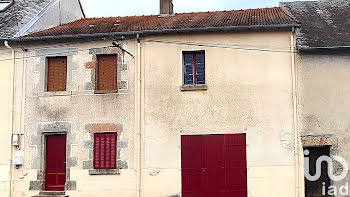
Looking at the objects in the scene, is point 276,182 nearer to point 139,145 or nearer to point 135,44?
point 139,145

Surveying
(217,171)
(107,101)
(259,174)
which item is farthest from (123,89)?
(259,174)

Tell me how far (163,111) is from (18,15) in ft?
21.0

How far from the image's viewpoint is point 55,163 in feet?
46.0

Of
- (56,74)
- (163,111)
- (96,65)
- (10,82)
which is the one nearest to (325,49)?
(163,111)

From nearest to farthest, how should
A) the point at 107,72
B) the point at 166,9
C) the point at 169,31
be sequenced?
1. the point at 169,31
2. the point at 107,72
3. the point at 166,9

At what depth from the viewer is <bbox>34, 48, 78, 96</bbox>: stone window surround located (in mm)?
14166

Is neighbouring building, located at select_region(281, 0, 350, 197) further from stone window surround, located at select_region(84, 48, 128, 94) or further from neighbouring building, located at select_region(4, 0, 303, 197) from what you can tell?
stone window surround, located at select_region(84, 48, 128, 94)

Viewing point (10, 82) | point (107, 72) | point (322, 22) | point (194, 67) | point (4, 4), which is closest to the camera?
point (194, 67)

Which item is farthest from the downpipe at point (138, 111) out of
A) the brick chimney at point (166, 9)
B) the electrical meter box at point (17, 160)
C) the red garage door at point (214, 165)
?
the electrical meter box at point (17, 160)

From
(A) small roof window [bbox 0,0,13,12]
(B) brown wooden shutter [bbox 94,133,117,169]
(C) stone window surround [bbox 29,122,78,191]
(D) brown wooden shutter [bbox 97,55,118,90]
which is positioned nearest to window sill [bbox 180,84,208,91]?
(D) brown wooden shutter [bbox 97,55,118,90]

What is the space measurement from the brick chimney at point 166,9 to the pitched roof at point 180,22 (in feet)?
0.79

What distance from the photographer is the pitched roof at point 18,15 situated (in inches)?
585

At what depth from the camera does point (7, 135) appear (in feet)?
46.5

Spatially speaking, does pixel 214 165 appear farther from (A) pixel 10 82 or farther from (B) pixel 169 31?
(A) pixel 10 82
